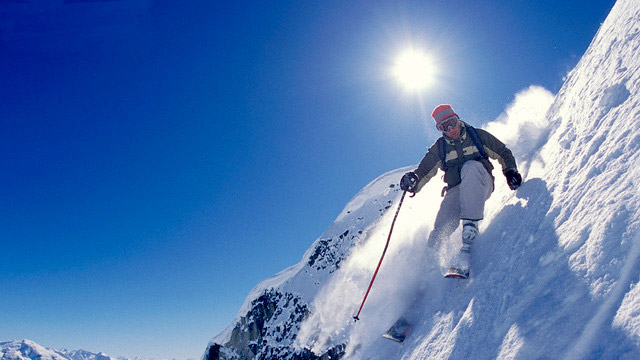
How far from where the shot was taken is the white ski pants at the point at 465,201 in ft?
15.6

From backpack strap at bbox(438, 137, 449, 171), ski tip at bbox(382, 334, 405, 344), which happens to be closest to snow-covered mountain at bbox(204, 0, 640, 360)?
ski tip at bbox(382, 334, 405, 344)

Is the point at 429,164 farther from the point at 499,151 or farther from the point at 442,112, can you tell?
the point at 499,151

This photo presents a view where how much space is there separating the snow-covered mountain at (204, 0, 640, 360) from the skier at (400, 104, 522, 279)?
216mm

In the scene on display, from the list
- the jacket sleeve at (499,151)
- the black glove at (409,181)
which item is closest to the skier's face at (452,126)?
the jacket sleeve at (499,151)

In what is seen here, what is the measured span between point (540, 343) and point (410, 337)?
252 cm

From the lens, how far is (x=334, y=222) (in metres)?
46.0

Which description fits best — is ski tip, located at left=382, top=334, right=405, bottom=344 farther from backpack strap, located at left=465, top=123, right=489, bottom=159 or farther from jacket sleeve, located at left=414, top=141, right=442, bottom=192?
backpack strap, located at left=465, top=123, right=489, bottom=159


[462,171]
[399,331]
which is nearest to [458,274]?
[399,331]

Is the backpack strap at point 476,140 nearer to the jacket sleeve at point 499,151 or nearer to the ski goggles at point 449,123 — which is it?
the jacket sleeve at point 499,151

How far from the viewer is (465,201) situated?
4785mm

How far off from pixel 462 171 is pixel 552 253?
93.5 inches

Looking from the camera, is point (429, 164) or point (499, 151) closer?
point (499, 151)

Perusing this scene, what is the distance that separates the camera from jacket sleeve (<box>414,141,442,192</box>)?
6.09 metres

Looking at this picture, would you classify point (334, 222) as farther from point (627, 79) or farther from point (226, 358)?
point (627, 79)
